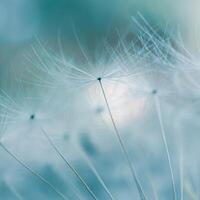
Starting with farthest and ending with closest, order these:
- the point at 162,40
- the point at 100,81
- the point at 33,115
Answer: the point at 33,115
the point at 100,81
the point at 162,40

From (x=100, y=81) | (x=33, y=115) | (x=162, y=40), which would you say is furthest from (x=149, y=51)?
(x=33, y=115)

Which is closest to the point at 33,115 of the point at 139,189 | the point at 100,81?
the point at 100,81

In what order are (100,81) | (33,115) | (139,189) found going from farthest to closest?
1. (139,189)
2. (33,115)
3. (100,81)

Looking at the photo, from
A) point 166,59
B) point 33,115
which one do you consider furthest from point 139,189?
point 166,59

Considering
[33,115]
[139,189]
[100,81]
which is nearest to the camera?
[100,81]

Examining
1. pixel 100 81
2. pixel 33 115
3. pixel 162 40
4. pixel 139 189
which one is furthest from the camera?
pixel 139 189

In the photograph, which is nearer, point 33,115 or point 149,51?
point 149,51

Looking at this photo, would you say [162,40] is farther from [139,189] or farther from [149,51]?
[139,189]

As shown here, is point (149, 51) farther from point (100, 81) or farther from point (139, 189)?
point (139, 189)

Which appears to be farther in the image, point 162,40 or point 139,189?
point 139,189
